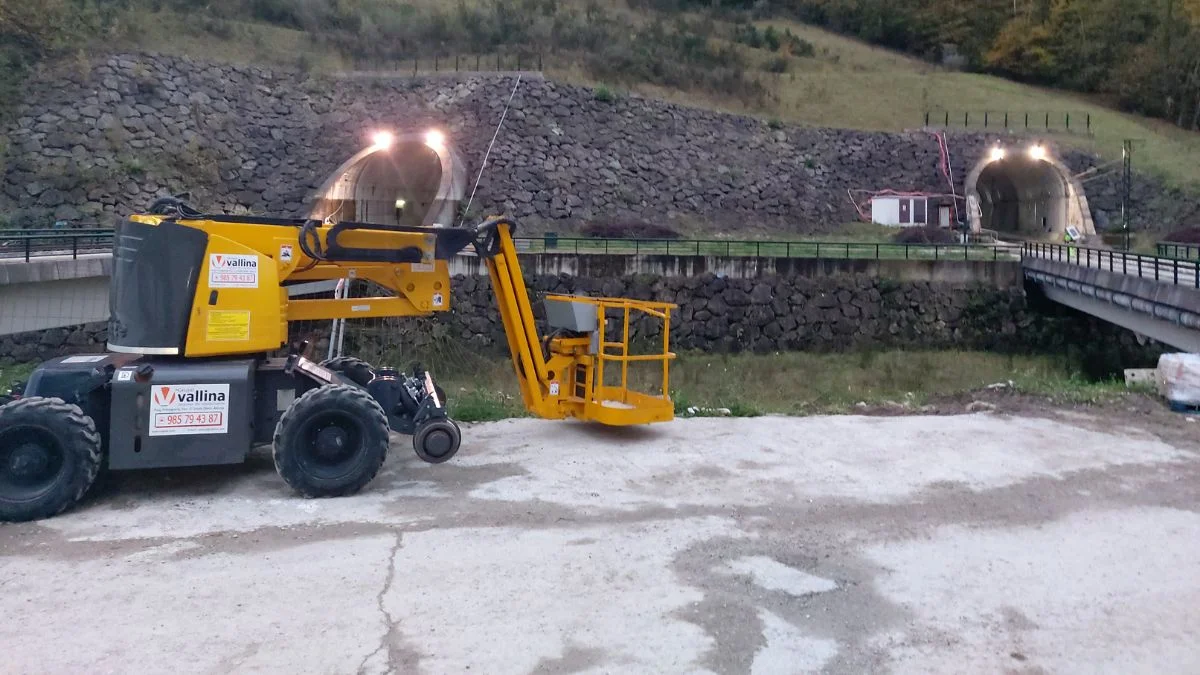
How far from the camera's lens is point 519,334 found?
10.8 meters

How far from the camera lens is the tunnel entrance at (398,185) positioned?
3403cm

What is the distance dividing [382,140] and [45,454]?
2917cm

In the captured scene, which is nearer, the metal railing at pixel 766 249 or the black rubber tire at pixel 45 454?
the black rubber tire at pixel 45 454

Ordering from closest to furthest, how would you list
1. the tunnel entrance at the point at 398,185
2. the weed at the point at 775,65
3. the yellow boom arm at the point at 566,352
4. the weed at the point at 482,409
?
the yellow boom arm at the point at 566,352
the weed at the point at 482,409
the tunnel entrance at the point at 398,185
the weed at the point at 775,65

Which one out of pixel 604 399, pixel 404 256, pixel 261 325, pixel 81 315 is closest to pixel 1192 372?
pixel 604 399

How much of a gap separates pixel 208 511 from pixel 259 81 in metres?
33.9

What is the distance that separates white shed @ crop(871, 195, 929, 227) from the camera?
3888cm

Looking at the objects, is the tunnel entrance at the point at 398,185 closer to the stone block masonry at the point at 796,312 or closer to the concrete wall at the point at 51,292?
the stone block masonry at the point at 796,312

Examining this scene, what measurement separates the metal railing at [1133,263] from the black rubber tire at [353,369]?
1667cm

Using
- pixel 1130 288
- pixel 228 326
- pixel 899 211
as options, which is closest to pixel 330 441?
pixel 228 326

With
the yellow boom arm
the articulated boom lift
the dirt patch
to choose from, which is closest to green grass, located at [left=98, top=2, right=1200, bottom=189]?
the dirt patch

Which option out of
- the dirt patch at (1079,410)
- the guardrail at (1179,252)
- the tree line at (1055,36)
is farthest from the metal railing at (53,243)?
the tree line at (1055,36)

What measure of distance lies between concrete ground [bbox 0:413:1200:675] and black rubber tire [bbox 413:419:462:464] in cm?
23

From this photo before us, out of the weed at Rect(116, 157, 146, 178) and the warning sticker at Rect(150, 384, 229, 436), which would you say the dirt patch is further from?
the weed at Rect(116, 157, 146, 178)
